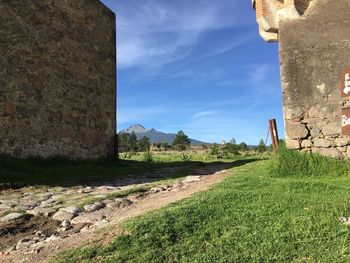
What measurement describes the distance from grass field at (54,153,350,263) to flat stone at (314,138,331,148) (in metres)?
2.06

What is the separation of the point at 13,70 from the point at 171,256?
25.6 ft

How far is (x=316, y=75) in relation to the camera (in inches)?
319

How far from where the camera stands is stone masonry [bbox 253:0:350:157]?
7832mm

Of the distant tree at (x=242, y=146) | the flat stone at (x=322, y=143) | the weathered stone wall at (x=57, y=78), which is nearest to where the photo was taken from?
the flat stone at (x=322, y=143)

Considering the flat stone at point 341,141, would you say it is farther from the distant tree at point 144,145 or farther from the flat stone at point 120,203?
the distant tree at point 144,145

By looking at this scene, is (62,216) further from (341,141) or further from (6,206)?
(341,141)

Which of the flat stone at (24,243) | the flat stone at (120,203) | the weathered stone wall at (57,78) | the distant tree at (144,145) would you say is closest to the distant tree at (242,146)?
the distant tree at (144,145)

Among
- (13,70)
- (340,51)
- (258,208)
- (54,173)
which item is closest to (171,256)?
(258,208)

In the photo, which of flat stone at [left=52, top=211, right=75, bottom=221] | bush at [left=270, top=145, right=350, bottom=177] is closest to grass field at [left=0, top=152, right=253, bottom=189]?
flat stone at [left=52, top=211, right=75, bottom=221]

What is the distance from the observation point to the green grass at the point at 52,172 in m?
8.45

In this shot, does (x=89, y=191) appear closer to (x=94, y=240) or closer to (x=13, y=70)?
(x=94, y=240)

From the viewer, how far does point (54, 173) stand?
9.72m

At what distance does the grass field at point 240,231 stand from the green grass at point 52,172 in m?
4.16

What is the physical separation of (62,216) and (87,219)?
1.37 ft
